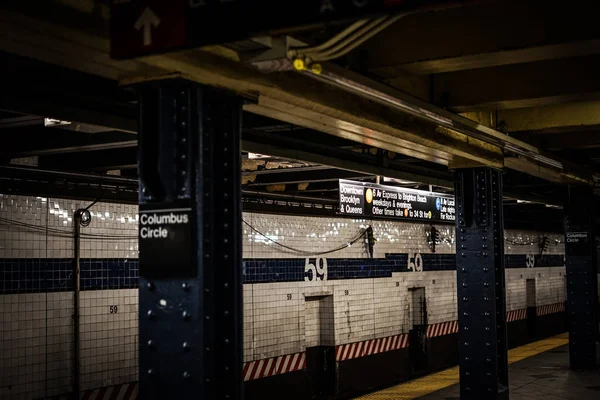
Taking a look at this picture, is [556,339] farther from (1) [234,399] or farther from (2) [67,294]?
(1) [234,399]

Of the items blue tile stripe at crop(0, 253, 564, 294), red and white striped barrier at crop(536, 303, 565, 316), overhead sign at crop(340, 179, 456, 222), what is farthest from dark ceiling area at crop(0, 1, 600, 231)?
red and white striped barrier at crop(536, 303, 565, 316)

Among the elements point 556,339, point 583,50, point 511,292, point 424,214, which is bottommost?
point 556,339

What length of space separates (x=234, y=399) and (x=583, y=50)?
3.86m

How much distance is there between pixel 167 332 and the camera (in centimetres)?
516

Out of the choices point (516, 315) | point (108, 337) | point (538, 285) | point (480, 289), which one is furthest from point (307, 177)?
point (538, 285)

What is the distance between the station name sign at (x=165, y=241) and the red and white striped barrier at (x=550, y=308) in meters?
24.0

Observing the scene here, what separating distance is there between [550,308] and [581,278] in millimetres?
13255

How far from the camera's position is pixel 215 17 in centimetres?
391

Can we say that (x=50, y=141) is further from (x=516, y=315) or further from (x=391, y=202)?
(x=516, y=315)

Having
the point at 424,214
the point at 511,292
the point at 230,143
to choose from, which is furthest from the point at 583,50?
the point at 511,292

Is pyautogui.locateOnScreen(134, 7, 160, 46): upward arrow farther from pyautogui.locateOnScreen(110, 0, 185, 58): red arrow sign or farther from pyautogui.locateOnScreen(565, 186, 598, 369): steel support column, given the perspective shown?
pyautogui.locateOnScreen(565, 186, 598, 369): steel support column

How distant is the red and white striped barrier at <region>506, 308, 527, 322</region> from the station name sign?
20654mm

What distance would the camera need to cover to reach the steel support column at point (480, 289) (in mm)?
10109

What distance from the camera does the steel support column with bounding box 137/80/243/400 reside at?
5.06 m
